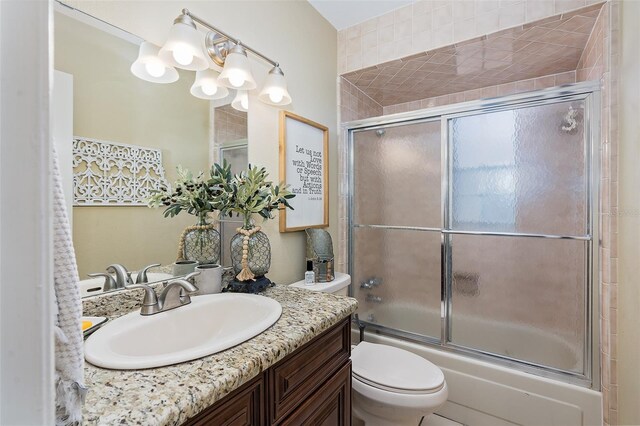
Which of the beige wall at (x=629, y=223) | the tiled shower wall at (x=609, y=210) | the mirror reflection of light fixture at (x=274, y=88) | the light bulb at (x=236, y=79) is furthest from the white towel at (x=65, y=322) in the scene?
the tiled shower wall at (x=609, y=210)

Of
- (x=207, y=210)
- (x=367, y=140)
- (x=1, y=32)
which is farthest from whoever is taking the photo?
(x=367, y=140)

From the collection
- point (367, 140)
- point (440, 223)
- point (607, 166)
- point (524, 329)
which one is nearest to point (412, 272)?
point (440, 223)

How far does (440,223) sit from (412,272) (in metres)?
0.38

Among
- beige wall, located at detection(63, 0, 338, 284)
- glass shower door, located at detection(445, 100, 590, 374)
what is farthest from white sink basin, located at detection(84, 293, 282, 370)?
glass shower door, located at detection(445, 100, 590, 374)

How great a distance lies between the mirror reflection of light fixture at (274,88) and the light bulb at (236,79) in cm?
17

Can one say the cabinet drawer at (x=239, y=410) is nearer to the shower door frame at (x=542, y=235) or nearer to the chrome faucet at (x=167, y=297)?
the chrome faucet at (x=167, y=297)

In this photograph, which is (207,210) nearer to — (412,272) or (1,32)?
(1,32)

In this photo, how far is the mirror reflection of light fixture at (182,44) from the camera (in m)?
1.00

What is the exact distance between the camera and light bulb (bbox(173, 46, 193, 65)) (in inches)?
39.7

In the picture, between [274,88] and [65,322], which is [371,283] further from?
[65,322]

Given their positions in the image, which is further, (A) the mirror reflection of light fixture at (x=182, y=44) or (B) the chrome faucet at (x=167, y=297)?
(A) the mirror reflection of light fixture at (x=182, y=44)

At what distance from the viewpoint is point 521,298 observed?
163cm

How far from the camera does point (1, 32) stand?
8.8 inches

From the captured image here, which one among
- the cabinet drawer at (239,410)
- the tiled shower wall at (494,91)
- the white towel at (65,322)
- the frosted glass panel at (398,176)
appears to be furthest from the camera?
the tiled shower wall at (494,91)
